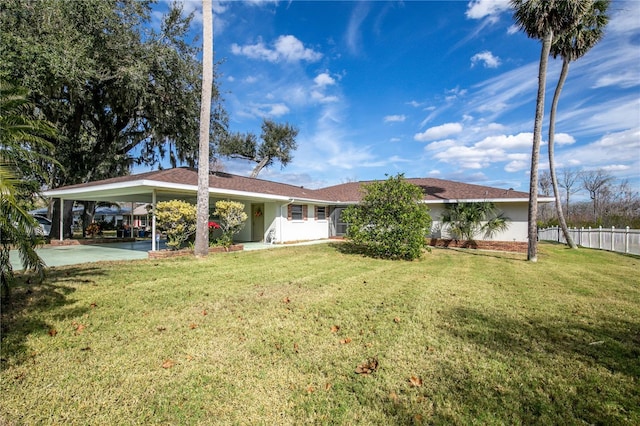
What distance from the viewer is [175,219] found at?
10594mm

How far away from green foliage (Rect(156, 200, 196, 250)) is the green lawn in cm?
409

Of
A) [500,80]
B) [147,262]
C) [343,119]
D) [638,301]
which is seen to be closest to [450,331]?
[638,301]

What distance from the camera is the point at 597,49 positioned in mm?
15383

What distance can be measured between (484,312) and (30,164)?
7474mm

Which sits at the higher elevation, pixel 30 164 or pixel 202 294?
pixel 30 164

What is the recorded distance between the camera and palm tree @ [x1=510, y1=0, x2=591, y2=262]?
10.5 m

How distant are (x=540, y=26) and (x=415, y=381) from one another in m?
13.6

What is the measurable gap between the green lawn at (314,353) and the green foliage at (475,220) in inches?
386

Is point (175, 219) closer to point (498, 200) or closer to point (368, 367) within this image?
point (368, 367)

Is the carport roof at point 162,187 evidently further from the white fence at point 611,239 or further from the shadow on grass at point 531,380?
the white fence at point 611,239

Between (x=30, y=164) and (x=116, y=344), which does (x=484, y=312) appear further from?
(x=30, y=164)

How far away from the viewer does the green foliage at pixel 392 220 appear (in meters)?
10.8

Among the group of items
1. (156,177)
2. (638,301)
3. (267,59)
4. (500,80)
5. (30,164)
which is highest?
(267,59)

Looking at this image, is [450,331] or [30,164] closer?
[450,331]
